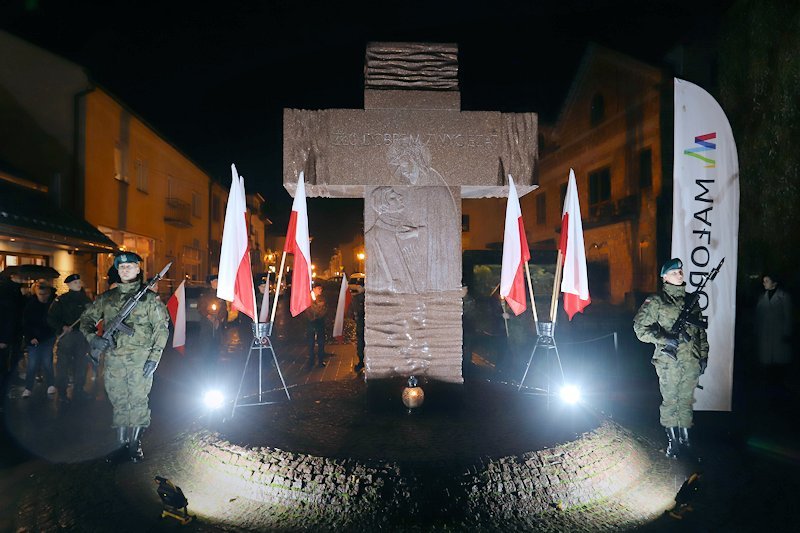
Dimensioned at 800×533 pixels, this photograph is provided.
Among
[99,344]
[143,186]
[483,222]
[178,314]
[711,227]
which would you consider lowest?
[178,314]

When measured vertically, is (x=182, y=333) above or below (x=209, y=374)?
above

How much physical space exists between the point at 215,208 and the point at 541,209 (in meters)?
21.4

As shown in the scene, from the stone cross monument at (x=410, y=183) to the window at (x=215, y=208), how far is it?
29714mm

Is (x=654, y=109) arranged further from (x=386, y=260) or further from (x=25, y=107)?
(x=25, y=107)

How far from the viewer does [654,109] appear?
58.2ft

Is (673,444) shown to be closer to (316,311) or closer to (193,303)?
(316,311)

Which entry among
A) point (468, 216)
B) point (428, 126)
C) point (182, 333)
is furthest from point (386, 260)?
point (468, 216)

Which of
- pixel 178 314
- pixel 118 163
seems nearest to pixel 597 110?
pixel 178 314

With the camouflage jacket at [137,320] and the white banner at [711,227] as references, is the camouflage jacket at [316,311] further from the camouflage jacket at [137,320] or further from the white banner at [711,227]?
the white banner at [711,227]

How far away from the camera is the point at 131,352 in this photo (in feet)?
16.4

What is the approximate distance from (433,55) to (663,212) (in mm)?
14910

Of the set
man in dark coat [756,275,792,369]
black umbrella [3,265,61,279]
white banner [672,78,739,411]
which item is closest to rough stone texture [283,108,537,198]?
white banner [672,78,739,411]

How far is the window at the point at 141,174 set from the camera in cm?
2069

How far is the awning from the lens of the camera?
10656 millimetres
